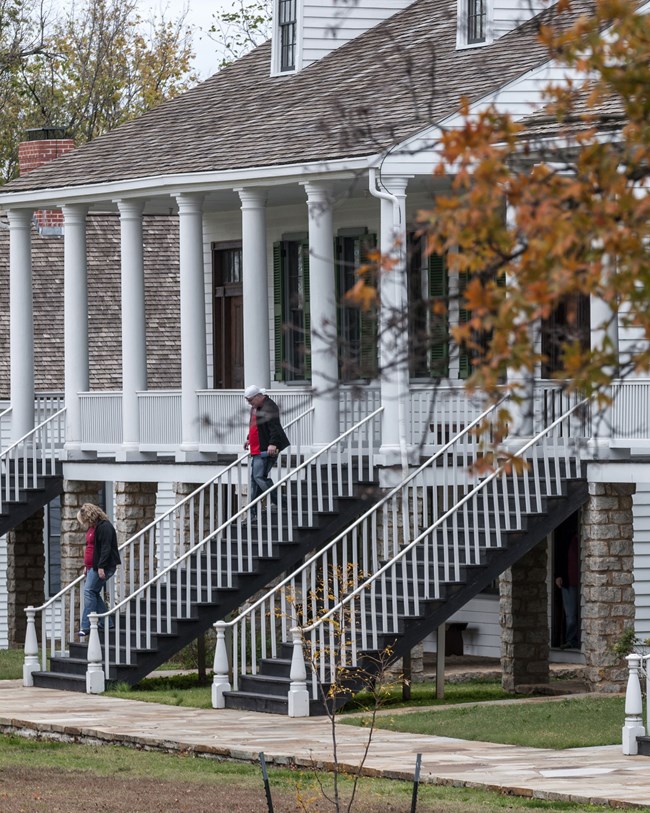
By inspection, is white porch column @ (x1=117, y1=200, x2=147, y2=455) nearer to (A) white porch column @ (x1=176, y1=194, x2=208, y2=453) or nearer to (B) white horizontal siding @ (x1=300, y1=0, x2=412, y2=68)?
(A) white porch column @ (x1=176, y1=194, x2=208, y2=453)

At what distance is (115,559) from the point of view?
23172mm

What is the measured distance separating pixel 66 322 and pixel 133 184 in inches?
108

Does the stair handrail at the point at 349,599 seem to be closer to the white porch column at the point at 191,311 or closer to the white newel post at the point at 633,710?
the white newel post at the point at 633,710

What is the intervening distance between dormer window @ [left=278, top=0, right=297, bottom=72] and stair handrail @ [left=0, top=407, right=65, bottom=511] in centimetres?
616

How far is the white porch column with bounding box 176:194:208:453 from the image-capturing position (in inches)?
1000

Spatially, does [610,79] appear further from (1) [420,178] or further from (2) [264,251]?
(2) [264,251]

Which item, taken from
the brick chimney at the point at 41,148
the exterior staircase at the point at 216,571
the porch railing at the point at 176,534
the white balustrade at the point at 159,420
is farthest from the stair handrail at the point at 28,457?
the brick chimney at the point at 41,148

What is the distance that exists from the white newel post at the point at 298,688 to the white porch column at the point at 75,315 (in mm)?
Result: 9381

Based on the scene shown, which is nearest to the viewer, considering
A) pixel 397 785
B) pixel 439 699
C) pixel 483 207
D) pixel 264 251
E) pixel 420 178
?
pixel 483 207

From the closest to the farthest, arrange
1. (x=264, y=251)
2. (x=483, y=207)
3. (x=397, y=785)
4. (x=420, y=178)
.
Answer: (x=483, y=207)
(x=397, y=785)
(x=420, y=178)
(x=264, y=251)

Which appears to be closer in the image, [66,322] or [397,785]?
[397,785]

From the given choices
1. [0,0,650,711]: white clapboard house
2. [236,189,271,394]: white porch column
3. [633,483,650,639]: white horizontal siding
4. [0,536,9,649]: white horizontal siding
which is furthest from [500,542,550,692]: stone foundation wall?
[0,536,9,649]: white horizontal siding

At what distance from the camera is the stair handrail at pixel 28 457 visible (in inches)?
1069

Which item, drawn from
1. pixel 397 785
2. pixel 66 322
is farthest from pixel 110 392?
pixel 397 785
